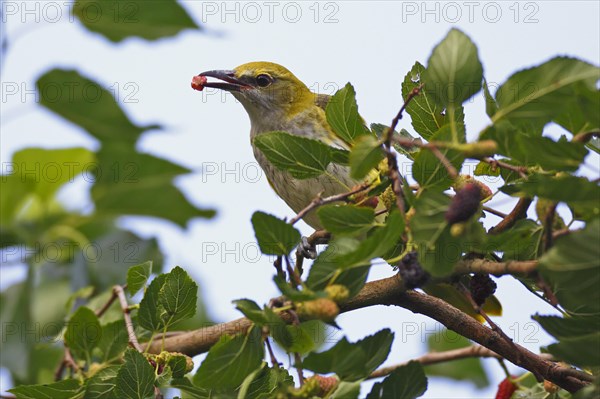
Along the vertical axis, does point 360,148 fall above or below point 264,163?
above

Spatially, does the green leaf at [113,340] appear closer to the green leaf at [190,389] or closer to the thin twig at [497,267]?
the green leaf at [190,389]

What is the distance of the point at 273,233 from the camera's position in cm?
180

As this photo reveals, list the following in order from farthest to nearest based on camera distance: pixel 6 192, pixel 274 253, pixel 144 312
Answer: pixel 144 312 < pixel 6 192 < pixel 274 253

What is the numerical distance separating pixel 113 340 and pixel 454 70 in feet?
5.46

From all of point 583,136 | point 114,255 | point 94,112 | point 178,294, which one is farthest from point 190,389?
point 114,255

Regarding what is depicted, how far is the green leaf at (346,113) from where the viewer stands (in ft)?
7.18

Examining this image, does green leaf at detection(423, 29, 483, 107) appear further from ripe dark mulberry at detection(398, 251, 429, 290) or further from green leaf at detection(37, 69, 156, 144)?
A: green leaf at detection(37, 69, 156, 144)

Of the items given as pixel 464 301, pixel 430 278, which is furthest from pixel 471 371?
pixel 430 278

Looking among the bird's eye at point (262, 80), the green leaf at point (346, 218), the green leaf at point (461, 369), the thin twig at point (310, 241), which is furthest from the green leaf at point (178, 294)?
the bird's eye at point (262, 80)

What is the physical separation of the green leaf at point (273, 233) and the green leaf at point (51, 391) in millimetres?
816

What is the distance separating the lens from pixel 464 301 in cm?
296

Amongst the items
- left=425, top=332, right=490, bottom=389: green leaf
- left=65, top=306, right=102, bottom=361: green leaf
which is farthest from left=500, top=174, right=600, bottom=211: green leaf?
left=425, top=332, right=490, bottom=389: green leaf

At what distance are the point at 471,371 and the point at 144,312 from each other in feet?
6.19

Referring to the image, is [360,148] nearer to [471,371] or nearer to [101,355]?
[101,355]
